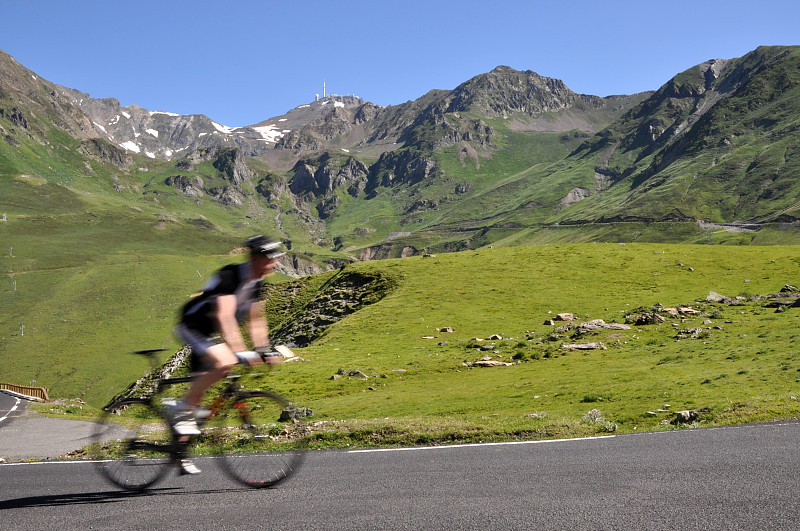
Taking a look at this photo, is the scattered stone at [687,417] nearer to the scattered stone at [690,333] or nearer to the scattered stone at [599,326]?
the scattered stone at [690,333]

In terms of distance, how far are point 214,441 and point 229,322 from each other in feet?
8.63

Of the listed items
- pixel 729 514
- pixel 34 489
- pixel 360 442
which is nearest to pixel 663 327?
pixel 360 442

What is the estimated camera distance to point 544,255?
8369cm

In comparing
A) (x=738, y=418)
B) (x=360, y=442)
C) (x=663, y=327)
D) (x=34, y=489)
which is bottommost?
(x=663, y=327)

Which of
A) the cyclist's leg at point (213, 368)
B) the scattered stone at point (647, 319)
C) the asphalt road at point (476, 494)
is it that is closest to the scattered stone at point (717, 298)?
the scattered stone at point (647, 319)

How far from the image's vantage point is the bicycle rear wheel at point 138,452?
10.2 meters

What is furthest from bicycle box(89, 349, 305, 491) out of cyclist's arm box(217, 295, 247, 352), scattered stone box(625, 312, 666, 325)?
scattered stone box(625, 312, 666, 325)

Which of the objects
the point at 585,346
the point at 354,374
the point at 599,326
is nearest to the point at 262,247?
the point at 354,374

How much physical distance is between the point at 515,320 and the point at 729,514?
1916 inches

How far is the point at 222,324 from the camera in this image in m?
9.67

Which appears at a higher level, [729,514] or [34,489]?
[34,489]

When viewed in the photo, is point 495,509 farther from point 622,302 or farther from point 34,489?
point 622,302

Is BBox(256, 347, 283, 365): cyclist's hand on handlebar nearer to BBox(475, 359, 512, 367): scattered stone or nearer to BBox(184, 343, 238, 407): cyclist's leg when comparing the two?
BBox(184, 343, 238, 407): cyclist's leg

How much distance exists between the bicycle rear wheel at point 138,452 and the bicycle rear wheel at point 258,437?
882 mm
